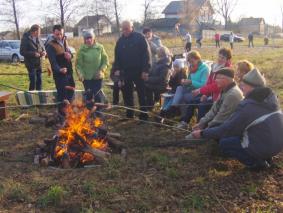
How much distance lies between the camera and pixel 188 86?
8766 mm

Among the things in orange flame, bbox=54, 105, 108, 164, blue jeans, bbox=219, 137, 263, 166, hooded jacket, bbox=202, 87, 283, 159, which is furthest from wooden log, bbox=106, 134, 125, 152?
hooded jacket, bbox=202, 87, 283, 159

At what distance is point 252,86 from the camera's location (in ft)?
18.2

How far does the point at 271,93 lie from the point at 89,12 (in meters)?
52.7

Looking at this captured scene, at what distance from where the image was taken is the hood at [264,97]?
5348 millimetres

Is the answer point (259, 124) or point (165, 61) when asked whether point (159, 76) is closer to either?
point (165, 61)

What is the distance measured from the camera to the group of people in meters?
5.40

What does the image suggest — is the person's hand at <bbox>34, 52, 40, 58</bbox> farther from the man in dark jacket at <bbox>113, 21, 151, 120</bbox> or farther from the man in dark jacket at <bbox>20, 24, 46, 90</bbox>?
the man in dark jacket at <bbox>113, 21, 151, 120</bbox>

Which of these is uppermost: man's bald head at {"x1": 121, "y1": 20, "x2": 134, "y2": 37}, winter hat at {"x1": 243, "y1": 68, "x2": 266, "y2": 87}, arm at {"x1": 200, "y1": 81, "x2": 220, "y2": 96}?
man's bald head at {"x1": 121, "y1": 20, "x2": 134, "y2": 37}

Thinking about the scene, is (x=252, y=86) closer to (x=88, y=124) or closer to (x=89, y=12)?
(x=88, y=124)

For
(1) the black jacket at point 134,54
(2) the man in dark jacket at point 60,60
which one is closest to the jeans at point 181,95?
(1) the black jacket at point 134,54

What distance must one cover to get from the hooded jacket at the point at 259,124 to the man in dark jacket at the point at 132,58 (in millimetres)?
3401

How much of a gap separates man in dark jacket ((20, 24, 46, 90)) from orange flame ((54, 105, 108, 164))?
14.9ft

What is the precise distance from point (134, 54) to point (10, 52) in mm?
21152

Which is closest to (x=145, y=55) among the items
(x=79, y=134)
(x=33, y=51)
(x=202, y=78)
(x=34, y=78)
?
(x=202, y=78)
